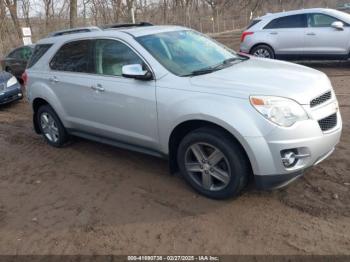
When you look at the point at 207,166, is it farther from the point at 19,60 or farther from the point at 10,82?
the point at 19,60

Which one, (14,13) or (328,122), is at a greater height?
(14,13)

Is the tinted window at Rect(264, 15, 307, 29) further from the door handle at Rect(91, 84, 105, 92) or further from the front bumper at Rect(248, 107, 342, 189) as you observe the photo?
the front bumper at Rect(248, 107, 342, 189)

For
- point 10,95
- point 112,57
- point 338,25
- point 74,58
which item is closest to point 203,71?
point 112,57

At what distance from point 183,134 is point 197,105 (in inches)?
19.9

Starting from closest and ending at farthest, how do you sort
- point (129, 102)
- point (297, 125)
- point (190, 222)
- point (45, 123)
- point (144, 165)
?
point (297, 125) → point (190, 222) → point (129, 102) → point (144, 165) → point (45, 123)

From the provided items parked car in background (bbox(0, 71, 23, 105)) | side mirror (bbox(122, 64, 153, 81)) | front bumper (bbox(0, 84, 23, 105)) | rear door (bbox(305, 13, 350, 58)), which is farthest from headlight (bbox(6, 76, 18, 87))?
rear door (bbox(305, 13, 350, 58))

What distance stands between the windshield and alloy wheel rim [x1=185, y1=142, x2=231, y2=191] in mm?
855

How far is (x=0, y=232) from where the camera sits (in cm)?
375

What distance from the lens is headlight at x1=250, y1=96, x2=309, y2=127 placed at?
3361mm

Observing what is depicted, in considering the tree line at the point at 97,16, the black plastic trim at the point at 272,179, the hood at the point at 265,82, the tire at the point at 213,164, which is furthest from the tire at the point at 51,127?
the tree line at the point at 97,16

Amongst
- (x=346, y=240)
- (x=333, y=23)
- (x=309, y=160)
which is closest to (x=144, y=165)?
(x=309, y=160)

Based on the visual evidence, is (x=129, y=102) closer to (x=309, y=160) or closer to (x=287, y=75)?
(x=287, y=75)

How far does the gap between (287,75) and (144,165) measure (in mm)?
2161

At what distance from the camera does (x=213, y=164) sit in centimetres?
385
